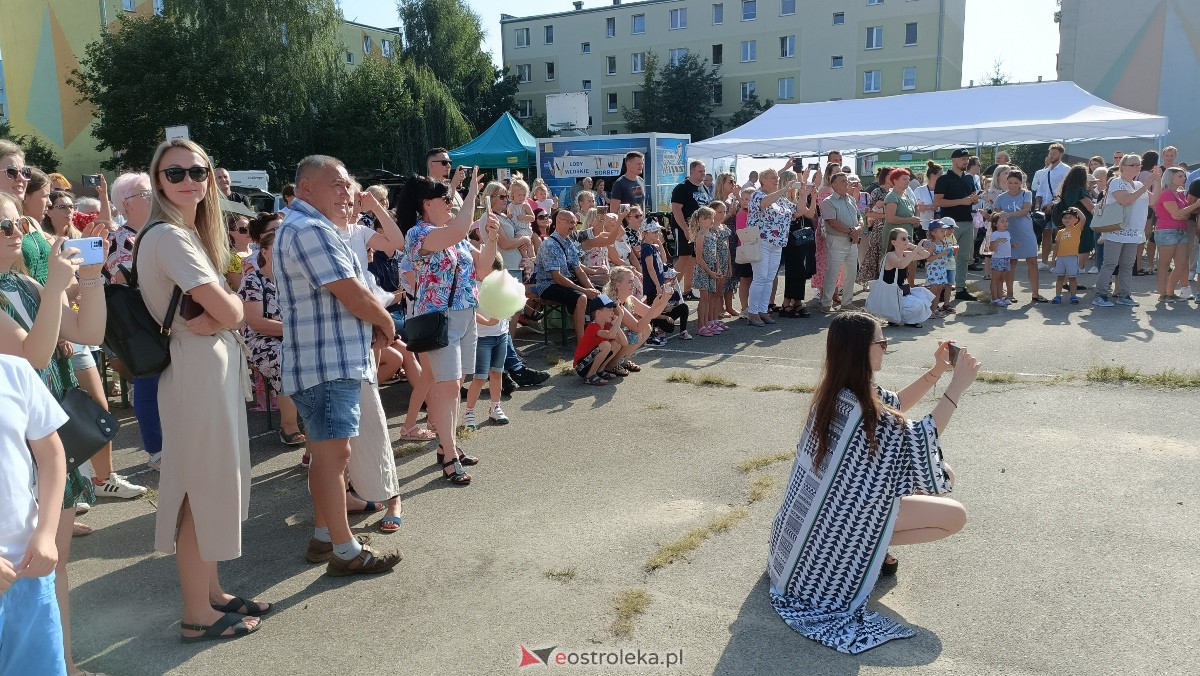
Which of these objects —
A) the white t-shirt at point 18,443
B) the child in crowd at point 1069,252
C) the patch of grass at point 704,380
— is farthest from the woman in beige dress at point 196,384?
the child in crowd at point 1069,252

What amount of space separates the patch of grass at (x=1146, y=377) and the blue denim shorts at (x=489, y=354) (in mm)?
4918

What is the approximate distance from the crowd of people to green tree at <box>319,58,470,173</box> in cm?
2901

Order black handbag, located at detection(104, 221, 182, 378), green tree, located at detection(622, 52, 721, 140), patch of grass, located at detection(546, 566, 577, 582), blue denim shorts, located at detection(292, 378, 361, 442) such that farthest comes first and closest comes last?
green tree, located at detection(622, 52, 721, 140)
patch of grass, located at detection(546, 566, 577, 582)
blue denim shorts, located at detection(292, 378, 361, 442)
black handbag, located at detection(104, 221, 182, 378)

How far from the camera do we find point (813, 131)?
19.4 meters

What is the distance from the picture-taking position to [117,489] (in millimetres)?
4953

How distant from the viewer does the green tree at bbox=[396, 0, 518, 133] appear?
49812mm

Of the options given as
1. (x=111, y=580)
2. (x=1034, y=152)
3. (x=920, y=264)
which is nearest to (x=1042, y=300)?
(x=920, y=264)

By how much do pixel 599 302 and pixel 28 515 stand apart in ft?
19.9

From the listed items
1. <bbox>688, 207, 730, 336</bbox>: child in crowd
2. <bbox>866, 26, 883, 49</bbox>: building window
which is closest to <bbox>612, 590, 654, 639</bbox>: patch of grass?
<bbox>688, 207, 730, 336</bbox>: child in crowd

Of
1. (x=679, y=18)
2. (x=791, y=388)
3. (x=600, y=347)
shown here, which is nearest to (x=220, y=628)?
(x=600, y=347)

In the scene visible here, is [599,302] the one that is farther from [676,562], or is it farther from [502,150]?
[502,150]

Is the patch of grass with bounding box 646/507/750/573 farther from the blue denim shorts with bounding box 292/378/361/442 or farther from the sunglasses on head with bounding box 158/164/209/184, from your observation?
the sunglasses on head with bounding box 158/164/209/184

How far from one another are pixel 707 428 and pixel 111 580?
148 inches

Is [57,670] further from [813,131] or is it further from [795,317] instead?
[813,131]
